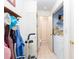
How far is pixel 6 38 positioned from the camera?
5.82 feet

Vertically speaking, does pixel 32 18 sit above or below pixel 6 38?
above

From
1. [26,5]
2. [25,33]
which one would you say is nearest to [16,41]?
[25,33]

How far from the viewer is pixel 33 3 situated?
4.74 m

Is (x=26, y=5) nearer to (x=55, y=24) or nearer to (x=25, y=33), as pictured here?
(x=25, y=33)

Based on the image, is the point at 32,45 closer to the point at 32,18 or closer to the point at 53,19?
the point at 32,18

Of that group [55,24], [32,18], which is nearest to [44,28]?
[55,24]
